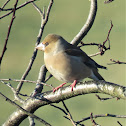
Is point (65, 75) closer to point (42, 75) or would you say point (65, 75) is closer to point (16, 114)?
point (42, 75)

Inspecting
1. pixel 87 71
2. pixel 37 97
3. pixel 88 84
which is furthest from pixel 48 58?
pixel 88 84

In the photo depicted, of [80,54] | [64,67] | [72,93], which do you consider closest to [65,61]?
[64,67]

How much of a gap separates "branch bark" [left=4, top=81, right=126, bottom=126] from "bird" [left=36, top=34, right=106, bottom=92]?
0.60m

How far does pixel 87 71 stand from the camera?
382 centimetres

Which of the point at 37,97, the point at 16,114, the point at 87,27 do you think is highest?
the point at 87,27

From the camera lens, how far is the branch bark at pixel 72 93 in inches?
92.2

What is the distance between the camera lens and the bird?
3.59m

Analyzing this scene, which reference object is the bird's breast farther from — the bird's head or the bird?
the bird's head

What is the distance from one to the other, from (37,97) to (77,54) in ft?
3.55

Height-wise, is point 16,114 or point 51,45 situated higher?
point 51,45

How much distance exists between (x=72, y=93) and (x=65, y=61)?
92 centimetres

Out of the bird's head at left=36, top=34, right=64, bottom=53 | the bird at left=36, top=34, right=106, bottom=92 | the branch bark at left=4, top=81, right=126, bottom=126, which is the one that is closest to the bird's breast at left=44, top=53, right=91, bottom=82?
the bird at left=36, top=34, right=106, bottom=92

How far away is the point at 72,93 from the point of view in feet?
8.96

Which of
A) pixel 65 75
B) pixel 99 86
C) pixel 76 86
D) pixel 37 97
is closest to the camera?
pixel 99 86
